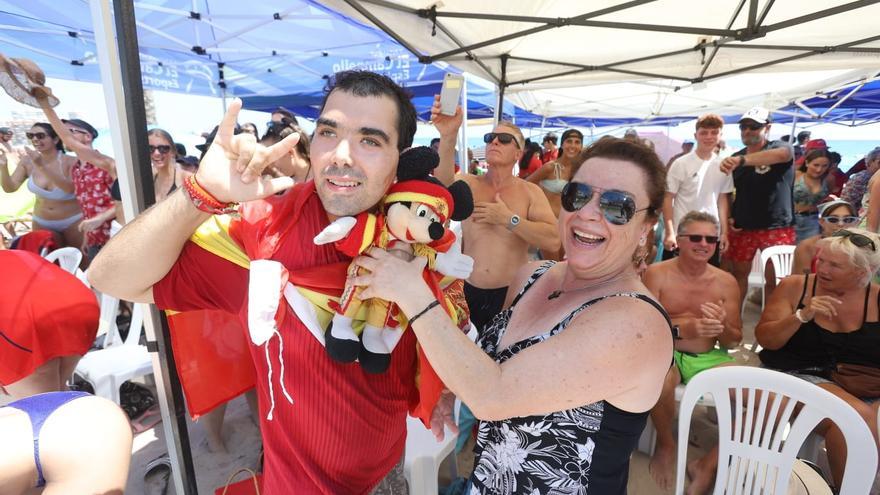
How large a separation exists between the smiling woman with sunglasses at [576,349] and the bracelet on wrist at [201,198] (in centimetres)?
35

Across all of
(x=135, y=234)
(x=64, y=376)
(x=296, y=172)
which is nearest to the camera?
(x=135, y=234)

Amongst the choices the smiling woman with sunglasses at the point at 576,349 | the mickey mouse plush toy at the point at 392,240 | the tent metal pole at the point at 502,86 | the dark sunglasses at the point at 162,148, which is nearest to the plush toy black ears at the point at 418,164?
the mickey mouse plush toy at the point at 392,240

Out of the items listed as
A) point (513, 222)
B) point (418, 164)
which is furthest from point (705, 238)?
point (418, 164)

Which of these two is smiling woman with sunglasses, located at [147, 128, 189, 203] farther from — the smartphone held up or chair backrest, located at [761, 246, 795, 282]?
chair backrest, located at [761, 246, 795, 282]

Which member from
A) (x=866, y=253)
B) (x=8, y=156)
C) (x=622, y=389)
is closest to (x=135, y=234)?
(x=622, y=389)

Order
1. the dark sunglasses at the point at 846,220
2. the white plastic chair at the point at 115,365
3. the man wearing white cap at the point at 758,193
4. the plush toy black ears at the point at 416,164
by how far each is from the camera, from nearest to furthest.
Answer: the plush toy black ears at the point at 416,164
the white plastic chair at the point at 115,365
the dark sunglasses at the point at 846,220
the man wearing white cap at the point at 758,193

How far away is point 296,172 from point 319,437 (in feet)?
6.61

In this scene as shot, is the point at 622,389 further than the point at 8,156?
No

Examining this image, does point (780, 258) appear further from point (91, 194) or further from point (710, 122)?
point (91, 194)

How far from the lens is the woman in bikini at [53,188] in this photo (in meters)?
4.39

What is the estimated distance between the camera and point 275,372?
43.6 inches

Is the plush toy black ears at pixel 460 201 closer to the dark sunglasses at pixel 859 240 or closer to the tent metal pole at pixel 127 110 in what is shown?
the tent metal pole at pixel 127 110

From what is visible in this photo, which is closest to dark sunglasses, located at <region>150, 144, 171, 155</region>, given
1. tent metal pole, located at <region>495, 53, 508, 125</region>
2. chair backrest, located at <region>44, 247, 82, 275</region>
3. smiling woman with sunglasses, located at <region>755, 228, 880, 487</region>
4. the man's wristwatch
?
chair backrest, located at <region>44, 247, 82, 275</region>

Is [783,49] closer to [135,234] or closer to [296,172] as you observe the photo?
[296,172]
